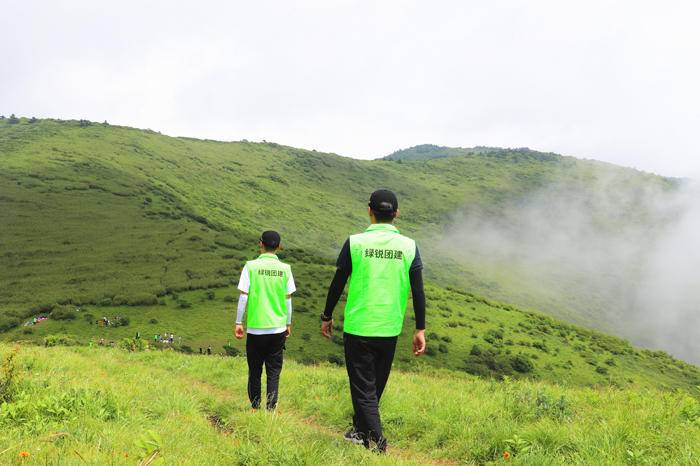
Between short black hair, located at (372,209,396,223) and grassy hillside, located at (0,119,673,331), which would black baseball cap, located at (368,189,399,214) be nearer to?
short black hair, located at (372,209,396,223)

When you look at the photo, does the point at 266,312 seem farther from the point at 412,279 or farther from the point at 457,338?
the point at 457,338

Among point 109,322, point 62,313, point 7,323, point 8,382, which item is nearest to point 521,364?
point 109,322

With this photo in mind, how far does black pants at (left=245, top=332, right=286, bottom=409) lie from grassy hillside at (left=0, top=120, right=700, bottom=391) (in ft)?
126

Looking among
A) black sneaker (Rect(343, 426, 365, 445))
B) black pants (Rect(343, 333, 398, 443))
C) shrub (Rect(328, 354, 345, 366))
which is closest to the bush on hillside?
shrub (Rect(328, 354, 345, 366))

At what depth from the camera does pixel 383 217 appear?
527 cm

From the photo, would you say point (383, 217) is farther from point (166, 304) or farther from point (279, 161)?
point (279, 161)

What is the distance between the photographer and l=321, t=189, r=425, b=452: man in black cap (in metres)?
5.05

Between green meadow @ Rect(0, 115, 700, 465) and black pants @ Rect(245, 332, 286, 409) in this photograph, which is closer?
green meadow @ Rect(0, 115, 700, 465)

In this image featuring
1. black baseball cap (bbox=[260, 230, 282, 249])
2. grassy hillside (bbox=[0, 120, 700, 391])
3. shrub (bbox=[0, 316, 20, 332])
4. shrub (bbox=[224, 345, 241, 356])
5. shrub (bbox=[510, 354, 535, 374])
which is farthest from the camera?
shrub (bbox=[510, 354, 535, 374])

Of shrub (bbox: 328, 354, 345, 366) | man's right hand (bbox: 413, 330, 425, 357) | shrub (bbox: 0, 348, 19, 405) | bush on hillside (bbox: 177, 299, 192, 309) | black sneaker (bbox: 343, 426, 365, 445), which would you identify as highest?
man's right hand (bbox: 413, 330, 425, 357)

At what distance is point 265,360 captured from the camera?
23.4ft

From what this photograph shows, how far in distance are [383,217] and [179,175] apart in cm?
12857

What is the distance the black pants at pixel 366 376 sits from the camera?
5000 millimetres

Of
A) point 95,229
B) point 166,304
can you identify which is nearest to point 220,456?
point 166,304
